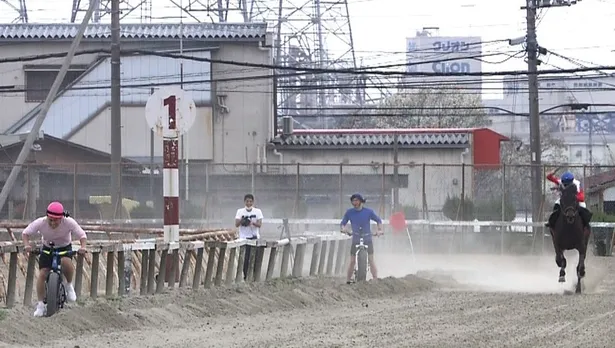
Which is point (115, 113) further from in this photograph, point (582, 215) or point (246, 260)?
point (582, 215)

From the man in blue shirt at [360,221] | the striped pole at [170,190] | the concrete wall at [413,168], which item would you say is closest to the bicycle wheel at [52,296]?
the striped pole at [170,190]

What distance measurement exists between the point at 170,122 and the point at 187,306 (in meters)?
3.53

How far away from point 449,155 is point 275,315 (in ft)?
116

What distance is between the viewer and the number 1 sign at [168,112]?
19.3 metres

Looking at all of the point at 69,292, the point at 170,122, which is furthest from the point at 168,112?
the point at 69,292

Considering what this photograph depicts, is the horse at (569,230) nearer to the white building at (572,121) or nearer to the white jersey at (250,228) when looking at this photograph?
the white jersey at (250,228)

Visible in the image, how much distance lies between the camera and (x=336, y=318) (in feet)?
53.7

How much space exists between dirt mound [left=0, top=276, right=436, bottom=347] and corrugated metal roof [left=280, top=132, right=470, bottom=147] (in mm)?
29258

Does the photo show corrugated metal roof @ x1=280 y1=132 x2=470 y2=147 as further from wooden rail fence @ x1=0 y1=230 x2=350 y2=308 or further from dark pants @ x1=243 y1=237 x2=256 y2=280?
dark pants @ x1=243 y1=237 x2=256 y2=280

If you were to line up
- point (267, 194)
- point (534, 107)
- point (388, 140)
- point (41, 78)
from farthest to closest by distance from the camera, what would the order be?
1. point (41, 78)
2. point (388, 140)
3. point (267, 194)
4. point (534, 107)

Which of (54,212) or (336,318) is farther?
(336,318)

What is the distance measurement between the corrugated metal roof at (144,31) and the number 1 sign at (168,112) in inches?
1284

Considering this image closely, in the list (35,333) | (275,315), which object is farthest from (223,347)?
(275,315)

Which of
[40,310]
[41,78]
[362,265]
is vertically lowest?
[40,310]
